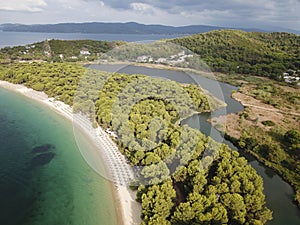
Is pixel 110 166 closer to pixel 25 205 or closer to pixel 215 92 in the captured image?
pixel 25 205

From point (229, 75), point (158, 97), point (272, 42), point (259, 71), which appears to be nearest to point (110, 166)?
point (158, 97)

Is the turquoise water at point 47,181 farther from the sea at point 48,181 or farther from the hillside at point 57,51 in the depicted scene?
the hillside at point 57,51

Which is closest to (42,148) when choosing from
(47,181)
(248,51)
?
(47,181)

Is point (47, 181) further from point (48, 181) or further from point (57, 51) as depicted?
point (57, 51)

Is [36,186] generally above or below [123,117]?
below

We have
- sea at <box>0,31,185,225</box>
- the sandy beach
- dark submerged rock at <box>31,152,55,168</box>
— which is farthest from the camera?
dark submerged rock at <box>31,152,55,168</box>

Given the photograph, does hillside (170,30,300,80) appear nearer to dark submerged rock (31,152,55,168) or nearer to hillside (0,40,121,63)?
hillside (0,40,121,63)

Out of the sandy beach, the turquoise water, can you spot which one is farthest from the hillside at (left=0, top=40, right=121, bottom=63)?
the turquoise water

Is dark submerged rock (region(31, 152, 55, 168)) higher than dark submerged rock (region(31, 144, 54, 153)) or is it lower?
lower
